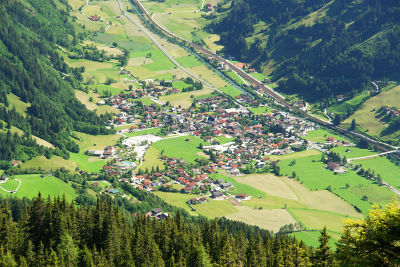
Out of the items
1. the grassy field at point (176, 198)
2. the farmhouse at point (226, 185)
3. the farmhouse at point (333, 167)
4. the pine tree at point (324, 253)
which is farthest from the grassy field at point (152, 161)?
the pine tree at point (324, 253)

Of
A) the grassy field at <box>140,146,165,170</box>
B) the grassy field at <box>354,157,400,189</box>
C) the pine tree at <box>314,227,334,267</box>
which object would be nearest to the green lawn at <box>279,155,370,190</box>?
the grassy field at <box>354,157,400,189</box>

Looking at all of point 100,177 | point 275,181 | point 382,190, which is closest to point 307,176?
point 275,181

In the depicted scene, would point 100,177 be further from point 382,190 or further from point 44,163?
point 382,190

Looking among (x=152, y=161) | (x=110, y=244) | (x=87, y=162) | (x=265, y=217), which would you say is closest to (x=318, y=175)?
(x=265, y=217)

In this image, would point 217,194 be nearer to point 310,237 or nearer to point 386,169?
point 310,237

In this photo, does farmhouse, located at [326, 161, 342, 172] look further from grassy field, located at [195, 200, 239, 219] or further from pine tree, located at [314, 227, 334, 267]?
pine tree, located at [314, 227, 334, 267]

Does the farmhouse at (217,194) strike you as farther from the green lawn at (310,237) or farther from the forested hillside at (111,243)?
the forested hillside at (111,243)
